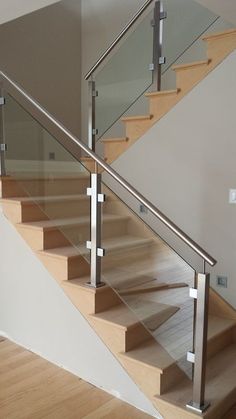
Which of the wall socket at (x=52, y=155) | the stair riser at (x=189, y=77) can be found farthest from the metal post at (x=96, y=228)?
the stair riser at (x=189, y=77)

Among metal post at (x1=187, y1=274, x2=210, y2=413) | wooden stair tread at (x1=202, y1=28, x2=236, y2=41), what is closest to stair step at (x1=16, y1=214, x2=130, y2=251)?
metal post at (x1=187, y1=274, x2=210, y2=413)

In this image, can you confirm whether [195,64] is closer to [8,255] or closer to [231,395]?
[8,255]

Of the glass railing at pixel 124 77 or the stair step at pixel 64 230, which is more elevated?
the glass railing at pixel 124 77

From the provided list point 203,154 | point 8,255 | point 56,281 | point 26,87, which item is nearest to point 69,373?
point 56,281

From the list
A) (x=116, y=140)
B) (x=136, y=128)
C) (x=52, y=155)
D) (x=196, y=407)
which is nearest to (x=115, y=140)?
(x=116, y=140)

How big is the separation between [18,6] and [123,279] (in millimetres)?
1837

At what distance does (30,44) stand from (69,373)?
374 cm

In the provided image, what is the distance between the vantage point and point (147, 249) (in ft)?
8.27

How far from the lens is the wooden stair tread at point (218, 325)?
2.88m

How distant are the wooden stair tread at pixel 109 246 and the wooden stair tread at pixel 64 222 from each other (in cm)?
15

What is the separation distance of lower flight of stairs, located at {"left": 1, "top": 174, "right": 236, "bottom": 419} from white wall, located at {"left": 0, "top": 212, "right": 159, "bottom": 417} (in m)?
0.13

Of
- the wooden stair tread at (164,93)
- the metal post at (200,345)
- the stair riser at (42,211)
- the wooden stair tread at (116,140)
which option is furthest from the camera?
the wooden stair tread at (116,140)

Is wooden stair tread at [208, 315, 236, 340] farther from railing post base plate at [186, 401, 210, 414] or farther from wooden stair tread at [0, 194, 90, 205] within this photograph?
wooden stair tread at [0, 194, 90, 205]

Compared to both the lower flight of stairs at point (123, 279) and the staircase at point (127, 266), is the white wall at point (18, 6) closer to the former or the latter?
the staircase at point (127, 266)
